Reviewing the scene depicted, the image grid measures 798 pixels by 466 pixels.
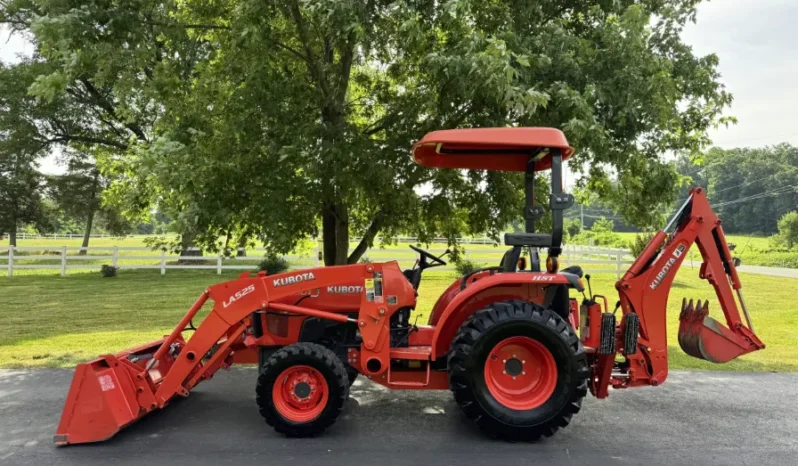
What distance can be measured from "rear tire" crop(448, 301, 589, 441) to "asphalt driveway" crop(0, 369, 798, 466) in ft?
0.60

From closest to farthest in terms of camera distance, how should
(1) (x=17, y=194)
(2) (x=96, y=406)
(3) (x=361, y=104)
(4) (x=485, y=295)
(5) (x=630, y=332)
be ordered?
(2) (x=96, y=406), (5) (x=630, y=332), (4) (x=485, y=295), (3) (x=361, y=104), (1) (x=17, y=194)

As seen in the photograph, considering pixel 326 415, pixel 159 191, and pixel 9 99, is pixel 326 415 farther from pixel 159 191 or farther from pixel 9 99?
pixel 9 99

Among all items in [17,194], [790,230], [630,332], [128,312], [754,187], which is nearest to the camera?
[630,332]

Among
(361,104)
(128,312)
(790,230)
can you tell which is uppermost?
(361,104)

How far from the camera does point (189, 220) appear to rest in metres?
5.98

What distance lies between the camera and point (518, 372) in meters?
4.48

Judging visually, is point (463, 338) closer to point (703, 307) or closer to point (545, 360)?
point (545, 360)

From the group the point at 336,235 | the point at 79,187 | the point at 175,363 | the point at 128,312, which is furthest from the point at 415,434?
the point at 79,187

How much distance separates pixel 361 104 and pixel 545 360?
4.67m

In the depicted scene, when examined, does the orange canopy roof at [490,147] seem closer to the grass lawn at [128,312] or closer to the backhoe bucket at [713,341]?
the backhoe bucket at [713,341]

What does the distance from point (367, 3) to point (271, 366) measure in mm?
3570

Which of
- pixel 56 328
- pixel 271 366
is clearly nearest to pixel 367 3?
pixel 271 366

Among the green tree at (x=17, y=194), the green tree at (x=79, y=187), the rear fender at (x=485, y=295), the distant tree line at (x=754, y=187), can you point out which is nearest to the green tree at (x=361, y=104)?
the rear fender at (x=485, y=295)

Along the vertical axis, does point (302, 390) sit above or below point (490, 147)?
below
